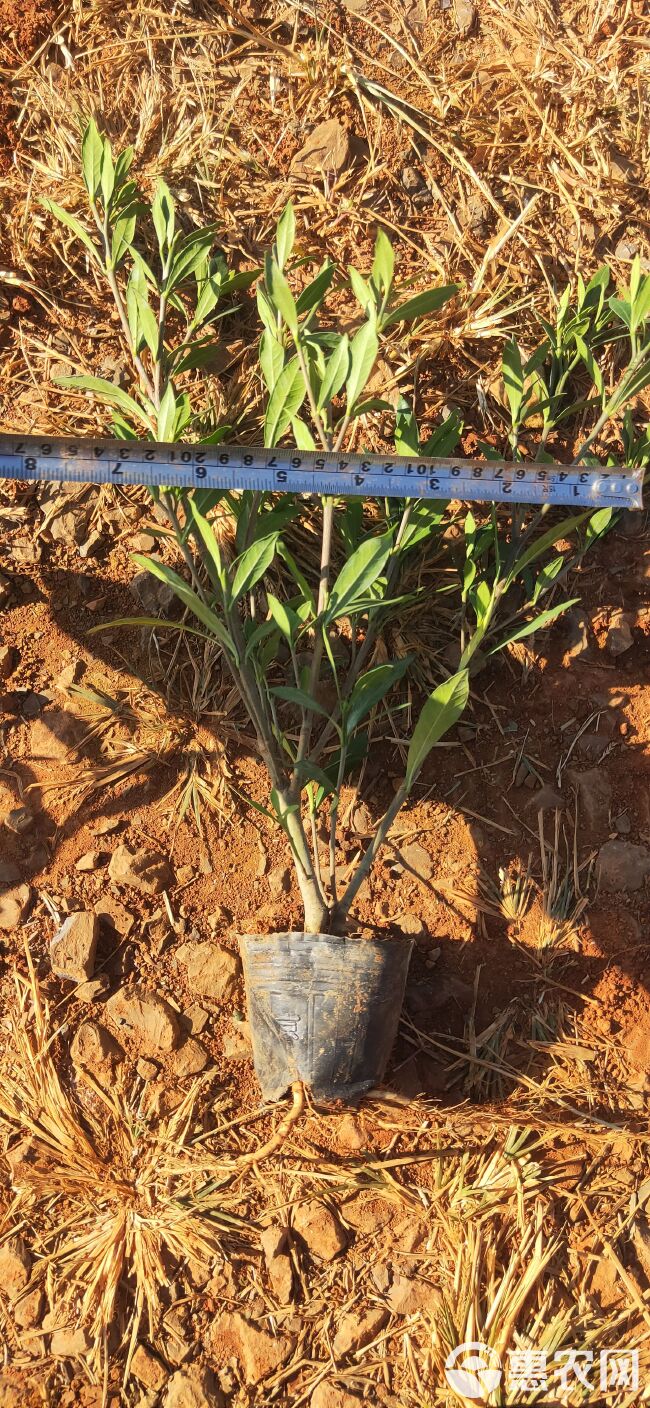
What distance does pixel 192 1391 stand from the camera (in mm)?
1826

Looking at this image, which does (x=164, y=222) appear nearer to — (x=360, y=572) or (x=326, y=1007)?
(x=360, y=572)

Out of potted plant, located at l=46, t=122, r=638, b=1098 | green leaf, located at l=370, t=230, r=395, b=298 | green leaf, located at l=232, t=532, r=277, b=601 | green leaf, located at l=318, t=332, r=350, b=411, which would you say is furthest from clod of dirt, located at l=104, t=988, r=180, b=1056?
green leaf, located at l=370, t=230, r=395, b=298

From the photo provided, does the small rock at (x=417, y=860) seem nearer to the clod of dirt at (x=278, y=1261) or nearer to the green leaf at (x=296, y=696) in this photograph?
the green leaf at (x=296, y=696)

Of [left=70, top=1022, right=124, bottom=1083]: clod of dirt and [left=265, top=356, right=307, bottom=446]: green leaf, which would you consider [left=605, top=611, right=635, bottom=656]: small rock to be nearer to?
[left=265, top=356, right=307, bottom=446]: green leaf

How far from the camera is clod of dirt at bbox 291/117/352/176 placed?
102 inches

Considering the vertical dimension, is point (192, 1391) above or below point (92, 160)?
below

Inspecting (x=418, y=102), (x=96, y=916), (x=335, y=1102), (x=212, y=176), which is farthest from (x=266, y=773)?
(x=418, y=102)

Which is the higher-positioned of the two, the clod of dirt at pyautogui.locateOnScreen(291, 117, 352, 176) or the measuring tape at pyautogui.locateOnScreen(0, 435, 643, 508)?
the clod of dirt at pyautogui.locateOnScreen(291, 117, 352, 176)

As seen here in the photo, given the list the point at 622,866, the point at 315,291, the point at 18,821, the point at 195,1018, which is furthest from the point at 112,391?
the point at 622,866

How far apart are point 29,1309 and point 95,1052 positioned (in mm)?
471

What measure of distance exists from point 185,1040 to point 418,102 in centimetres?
238

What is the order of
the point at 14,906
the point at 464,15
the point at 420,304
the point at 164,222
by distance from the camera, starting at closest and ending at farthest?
the point at 420,304 → the point at 164,222 → the point at 14,906 → the point at 464,15

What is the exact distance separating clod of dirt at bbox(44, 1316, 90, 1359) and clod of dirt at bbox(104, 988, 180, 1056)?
1.69 feet
